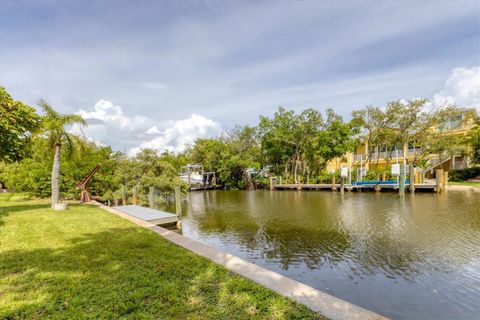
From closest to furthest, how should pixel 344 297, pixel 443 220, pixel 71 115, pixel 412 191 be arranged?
pixel 344 297 → pixel 443 220 → pixel 71 115 → pixel 412 191

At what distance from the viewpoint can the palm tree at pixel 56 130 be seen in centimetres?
1126

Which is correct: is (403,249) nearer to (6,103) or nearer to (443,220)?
(443,220)

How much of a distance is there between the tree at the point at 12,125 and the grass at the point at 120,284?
12.4ft

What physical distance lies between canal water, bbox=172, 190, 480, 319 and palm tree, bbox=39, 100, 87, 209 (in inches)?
A: 236

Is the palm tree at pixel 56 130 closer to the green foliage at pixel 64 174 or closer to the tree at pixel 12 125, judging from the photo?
the tree at pixel 12 125

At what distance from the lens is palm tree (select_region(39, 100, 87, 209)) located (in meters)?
11.3

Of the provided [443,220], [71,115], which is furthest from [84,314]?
[443,220]

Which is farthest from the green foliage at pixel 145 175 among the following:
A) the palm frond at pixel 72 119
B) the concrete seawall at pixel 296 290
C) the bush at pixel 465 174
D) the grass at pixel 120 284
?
the bush at pixel 465 174

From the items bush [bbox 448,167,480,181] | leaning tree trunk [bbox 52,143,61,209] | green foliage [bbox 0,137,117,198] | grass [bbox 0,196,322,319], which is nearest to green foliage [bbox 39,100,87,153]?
leaning tree trunk [bbox 52,143,61,209]

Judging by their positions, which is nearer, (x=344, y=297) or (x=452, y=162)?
(x=344, y=297)

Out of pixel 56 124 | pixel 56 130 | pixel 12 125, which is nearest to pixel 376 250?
pixel 12 125

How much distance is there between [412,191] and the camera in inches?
792

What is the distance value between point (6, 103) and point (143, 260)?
7.98 m

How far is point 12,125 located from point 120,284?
807 centimetres
